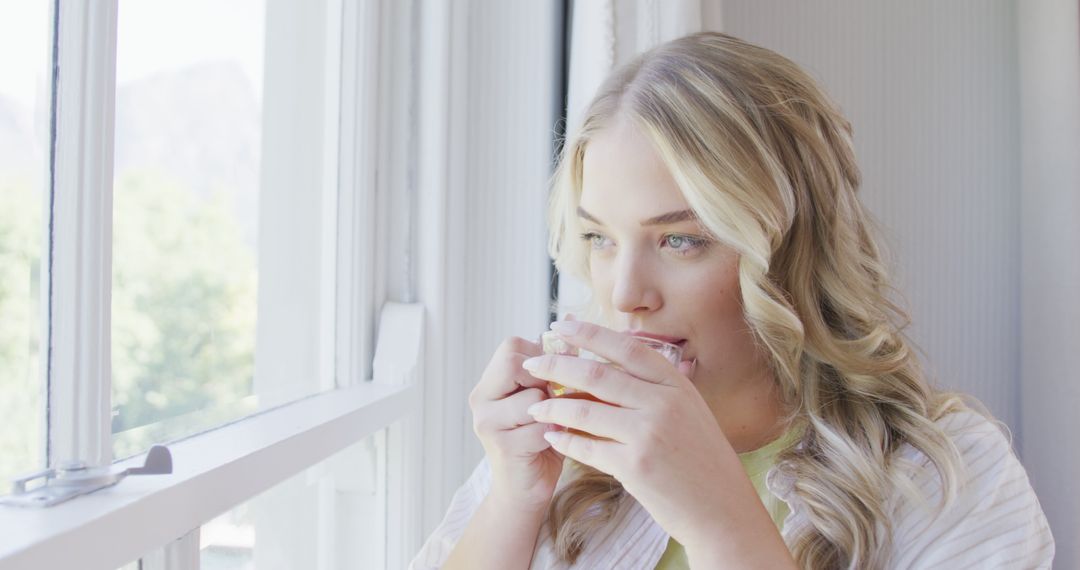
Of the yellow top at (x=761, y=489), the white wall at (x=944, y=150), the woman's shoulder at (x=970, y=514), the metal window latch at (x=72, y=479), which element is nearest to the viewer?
the metal window latch at (x=72, y=479)

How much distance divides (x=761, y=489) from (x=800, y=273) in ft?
1.07

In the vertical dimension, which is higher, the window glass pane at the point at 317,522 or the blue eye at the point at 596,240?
the blue eye at the point at 596,240

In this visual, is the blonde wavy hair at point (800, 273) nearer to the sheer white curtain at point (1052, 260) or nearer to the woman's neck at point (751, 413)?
the woman's neck at point (751, 413)

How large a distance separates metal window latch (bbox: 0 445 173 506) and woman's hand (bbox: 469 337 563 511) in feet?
1.25

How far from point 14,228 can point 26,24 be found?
188 mm

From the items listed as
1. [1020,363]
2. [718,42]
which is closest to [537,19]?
[718,42]

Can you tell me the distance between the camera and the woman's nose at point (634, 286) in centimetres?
106

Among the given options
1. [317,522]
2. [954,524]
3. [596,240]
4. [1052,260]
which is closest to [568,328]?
[596,240]

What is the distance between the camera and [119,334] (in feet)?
2.85

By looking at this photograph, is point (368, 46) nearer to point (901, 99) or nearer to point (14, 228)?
point (14, 228)

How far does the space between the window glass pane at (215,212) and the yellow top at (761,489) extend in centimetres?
67

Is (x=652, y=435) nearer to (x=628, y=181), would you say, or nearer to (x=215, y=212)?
(x=628, y=181)

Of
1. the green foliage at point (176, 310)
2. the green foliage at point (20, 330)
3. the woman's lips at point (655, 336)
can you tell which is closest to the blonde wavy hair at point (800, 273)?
the woman's lips at point (655, 336)

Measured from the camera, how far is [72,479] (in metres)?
0.74
